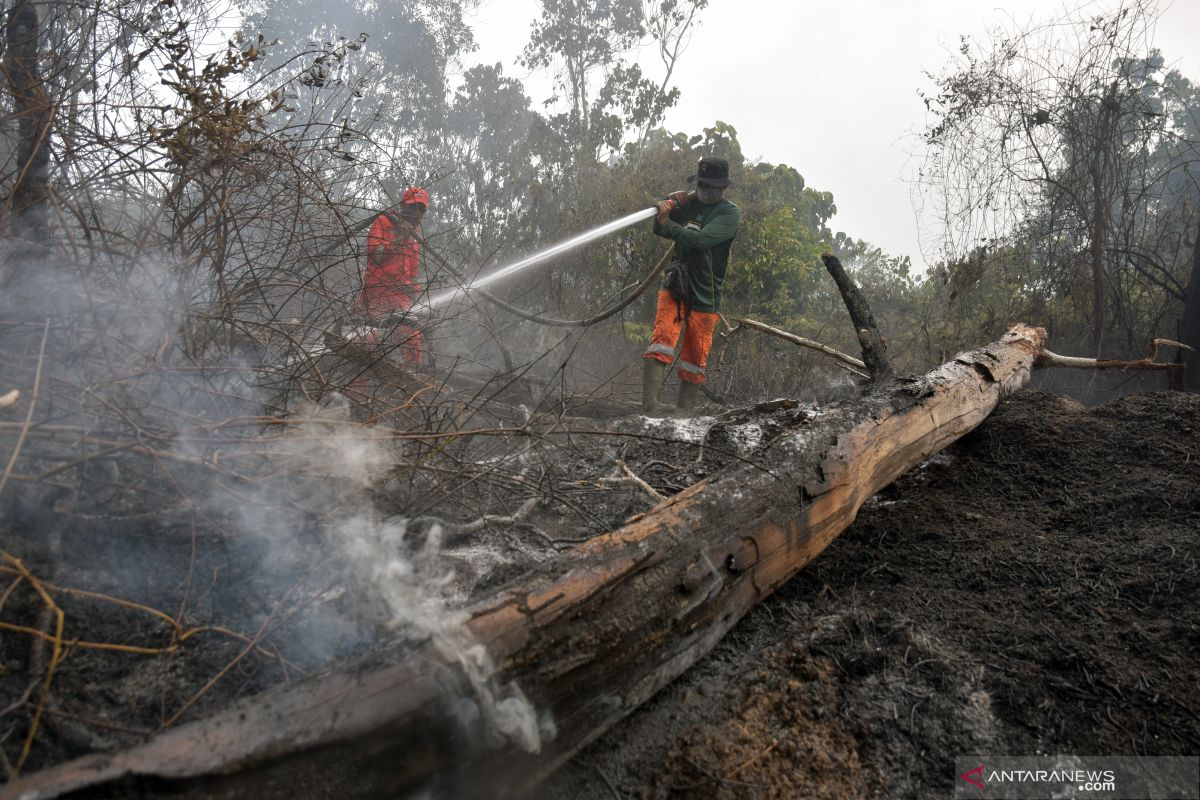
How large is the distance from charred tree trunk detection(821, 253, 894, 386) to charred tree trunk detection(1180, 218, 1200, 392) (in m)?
3.47

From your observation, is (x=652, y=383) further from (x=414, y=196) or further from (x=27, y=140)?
(x=27, y=140)

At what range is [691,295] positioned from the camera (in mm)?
5051

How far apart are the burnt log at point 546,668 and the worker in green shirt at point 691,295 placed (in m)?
2.20

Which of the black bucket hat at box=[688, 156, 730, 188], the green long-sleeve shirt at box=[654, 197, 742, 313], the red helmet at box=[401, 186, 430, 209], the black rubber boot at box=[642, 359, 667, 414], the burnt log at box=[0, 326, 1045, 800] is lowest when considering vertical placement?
the burnt log at box=[0, 326, 1045, 800]

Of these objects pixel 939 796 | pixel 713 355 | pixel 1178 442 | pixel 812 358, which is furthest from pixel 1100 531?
pixel 713 355

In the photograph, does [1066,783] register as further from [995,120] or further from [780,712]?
[995,120]

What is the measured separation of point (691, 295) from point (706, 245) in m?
0.39

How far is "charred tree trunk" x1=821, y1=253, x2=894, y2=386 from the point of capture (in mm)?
4270

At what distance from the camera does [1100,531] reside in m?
2.87

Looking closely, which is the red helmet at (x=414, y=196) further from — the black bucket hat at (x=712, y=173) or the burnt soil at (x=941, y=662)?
the burnt soil at (x=941, y=662)

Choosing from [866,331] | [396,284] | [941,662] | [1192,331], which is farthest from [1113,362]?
[396,284]

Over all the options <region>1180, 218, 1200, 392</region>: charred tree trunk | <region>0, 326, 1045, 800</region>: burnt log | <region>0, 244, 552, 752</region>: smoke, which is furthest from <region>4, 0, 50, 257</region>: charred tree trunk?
<region>1180, 218, 1200, 392</region>: charred tree trunk

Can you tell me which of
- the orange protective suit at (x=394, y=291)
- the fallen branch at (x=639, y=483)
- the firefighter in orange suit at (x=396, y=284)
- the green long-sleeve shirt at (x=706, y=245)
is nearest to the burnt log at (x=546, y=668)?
the fallen branch at (x=639, y=483)

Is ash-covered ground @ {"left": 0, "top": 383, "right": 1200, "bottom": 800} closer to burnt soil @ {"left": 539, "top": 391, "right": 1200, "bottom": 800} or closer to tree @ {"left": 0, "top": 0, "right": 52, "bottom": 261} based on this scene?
burnt soil @ {"left": 539, "top": 391, "right": 1200, "bottom": 800}
